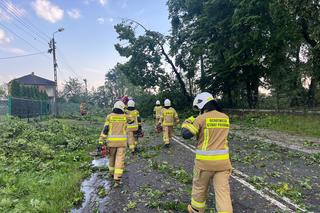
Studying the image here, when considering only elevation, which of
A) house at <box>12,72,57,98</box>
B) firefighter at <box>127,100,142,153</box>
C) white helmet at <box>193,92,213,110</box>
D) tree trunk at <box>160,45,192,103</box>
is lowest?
firefighter at <box>127,100,142,153</box>

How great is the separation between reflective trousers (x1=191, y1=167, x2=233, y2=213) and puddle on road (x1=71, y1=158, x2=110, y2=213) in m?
2.10

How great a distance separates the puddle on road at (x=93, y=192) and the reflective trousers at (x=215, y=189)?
6.89 ft

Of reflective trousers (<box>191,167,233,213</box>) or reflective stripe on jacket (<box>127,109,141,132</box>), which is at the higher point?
reflective stripe on jacket (<box>127,109,141,132</box>)

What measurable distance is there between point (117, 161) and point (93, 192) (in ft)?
3.71

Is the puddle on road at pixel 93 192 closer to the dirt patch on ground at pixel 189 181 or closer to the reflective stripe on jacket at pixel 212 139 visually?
the dirt patch on ground at pixel 189 181

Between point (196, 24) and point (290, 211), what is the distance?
29.1 meters

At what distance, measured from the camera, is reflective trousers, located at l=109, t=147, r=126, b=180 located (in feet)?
28.8

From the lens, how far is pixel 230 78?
103ft

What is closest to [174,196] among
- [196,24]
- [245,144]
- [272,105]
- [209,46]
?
[245,144]

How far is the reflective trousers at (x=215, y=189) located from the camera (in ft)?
17.0

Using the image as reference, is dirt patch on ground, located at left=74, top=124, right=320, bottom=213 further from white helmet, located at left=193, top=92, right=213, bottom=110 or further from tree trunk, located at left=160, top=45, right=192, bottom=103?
tree trunk, located at left=160, top=45, right=192, bottom=103

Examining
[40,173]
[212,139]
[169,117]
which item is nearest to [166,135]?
[169,117]

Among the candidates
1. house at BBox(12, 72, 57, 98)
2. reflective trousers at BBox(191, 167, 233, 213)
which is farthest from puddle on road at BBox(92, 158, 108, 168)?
house at BBox(12, 72, 57, 98)

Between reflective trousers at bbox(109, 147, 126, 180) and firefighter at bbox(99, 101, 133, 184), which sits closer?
reflective trousers at bbox(109, 147, 126, 180)
